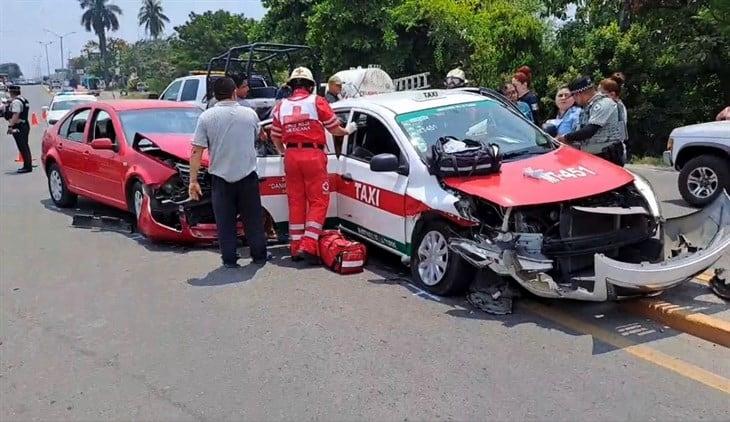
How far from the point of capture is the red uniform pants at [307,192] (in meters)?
6.82

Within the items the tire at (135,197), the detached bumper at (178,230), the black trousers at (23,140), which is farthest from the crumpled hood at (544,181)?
the black trousers at (23,140)

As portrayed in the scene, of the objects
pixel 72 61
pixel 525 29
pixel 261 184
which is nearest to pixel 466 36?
pixel 525 29

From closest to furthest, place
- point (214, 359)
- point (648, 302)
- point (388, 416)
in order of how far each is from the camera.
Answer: point (388, 416) < point (214, 359) < point (648, 302)

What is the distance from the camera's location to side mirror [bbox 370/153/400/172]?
6012 mm

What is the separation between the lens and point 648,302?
529 centimetres

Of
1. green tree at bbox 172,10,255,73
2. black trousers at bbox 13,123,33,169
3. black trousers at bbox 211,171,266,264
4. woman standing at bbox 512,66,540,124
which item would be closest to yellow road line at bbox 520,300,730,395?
black trousers at bbox 211,171,266,264

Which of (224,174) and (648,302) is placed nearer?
(648,302)

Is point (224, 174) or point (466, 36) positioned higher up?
point (466, 36)

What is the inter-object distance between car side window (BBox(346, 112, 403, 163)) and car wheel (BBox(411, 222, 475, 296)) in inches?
34.3

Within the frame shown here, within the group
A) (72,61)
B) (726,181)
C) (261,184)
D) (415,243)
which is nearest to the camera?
(415,243)

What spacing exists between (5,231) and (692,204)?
8.66 metres

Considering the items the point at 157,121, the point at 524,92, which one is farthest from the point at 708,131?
the point at 157,121

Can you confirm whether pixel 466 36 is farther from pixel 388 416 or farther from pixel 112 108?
pixel 388 416

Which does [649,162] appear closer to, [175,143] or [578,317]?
[175,143]
